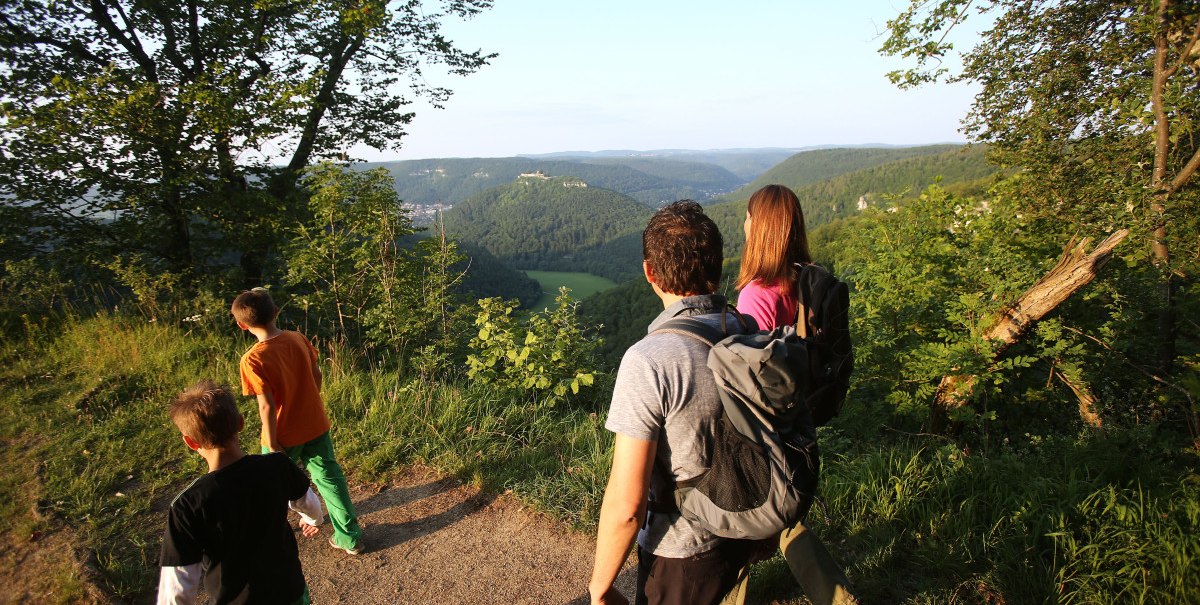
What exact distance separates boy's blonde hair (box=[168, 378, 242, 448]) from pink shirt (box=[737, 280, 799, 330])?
1.88 meters

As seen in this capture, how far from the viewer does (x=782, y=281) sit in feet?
7.32

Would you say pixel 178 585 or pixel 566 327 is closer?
pixel 178 585

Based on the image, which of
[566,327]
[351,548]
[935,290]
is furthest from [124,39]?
[935,290]

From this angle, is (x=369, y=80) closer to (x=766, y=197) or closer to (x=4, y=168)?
(x=4, y=168)

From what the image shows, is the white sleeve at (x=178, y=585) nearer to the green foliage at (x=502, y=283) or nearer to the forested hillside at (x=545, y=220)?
the green foliage at (x=502, y=283)

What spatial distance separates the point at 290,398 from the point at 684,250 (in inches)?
92.4

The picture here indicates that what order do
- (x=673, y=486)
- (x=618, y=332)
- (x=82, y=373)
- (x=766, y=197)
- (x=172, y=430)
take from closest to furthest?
(x=673, y=486) < (x=766, y=197) < (x=172, y=430) < (x=82, y=373) < (x=618, y=332)

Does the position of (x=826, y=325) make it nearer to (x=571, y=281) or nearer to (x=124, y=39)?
(x=124, y=39)

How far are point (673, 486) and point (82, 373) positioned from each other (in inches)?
241

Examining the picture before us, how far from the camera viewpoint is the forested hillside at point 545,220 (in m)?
120

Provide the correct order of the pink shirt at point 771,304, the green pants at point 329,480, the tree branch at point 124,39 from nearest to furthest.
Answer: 1. the pink shirt at point 771,304
2. the green pants at point 329,480
3. the tree branch at point 124,39

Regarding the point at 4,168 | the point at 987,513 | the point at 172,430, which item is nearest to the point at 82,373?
the point at 172,430

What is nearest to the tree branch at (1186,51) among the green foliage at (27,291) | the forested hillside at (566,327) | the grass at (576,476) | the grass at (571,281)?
the forested hillside at (566,327)

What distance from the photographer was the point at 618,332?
41719 mm
